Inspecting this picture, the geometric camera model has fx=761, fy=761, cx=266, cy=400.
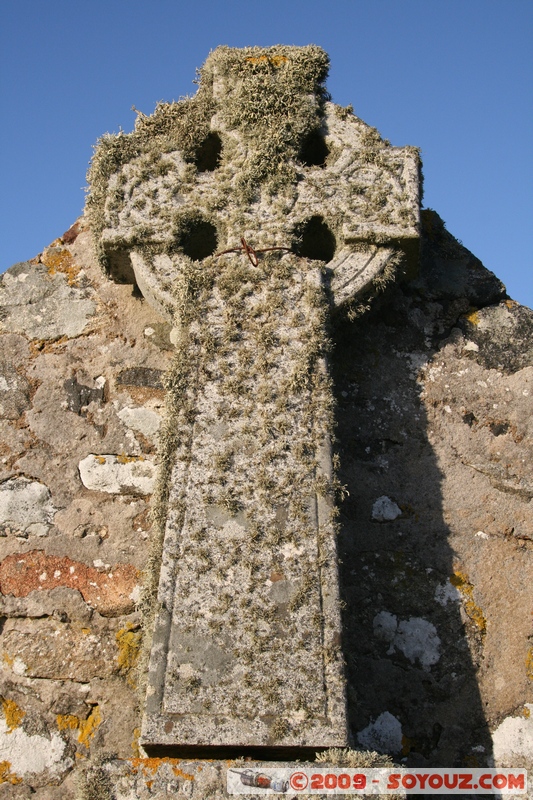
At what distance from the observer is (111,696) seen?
8.87ft

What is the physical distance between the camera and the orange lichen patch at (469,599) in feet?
9.45

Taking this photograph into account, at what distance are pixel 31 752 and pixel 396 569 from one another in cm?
147

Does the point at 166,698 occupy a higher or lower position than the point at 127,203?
lower

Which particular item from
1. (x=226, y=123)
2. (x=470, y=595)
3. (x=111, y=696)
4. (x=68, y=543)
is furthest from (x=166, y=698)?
(x=226, y=123)

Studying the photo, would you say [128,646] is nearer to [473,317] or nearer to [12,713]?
[12,713]

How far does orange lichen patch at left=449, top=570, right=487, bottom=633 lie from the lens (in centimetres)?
288

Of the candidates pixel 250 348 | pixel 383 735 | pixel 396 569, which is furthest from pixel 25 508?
pixel 383 735

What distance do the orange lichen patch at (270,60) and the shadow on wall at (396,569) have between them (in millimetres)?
1402

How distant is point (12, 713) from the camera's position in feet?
8.75

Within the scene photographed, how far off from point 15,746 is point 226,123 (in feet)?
9.33

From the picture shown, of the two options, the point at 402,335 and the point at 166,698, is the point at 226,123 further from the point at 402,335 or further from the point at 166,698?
the point at 166,698

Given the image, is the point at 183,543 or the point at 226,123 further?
the point at 226,123

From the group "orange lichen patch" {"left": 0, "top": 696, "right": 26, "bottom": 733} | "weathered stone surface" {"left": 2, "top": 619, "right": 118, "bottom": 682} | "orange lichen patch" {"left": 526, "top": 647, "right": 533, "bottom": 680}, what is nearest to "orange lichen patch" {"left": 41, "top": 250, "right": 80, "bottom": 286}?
"weathered stone surface" {"left": 2, "top": 619, "right": 118, "bottom": 682}

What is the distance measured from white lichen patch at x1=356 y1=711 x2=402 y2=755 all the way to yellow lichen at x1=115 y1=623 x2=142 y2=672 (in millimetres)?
847
